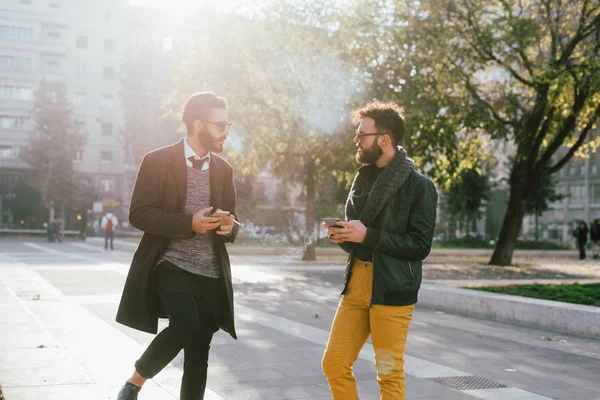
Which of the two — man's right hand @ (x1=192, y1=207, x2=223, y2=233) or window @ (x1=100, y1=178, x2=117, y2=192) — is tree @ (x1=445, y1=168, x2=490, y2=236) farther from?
man's right hand @ (x1=192, y1=207, x2=223, y2=233)

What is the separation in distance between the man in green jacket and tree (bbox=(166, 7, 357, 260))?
17.0 meters

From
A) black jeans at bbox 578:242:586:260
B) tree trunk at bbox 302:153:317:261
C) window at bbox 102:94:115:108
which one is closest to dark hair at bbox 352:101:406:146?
tree trunk at bbox 302:153:317:261

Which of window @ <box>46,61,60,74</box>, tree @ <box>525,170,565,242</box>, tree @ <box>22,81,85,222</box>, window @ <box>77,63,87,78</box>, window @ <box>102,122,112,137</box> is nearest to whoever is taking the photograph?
tree @ <box>525,170,565,242</box>

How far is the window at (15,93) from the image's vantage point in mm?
63312

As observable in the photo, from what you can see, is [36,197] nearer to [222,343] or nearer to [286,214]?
[286,214]

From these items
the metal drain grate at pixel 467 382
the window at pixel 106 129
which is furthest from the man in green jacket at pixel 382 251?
the window at pixel 106 129

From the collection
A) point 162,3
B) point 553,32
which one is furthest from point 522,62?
point 162,3

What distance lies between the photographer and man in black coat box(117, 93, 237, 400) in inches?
157

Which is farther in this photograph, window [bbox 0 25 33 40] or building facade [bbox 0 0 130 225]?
window [bbox 0 25 33 40]

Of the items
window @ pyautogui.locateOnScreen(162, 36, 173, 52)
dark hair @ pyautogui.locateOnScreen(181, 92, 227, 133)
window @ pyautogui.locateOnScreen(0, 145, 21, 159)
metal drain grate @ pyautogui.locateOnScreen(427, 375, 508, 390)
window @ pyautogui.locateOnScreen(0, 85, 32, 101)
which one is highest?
window @ pyautogui.locateOnScreen(162, 36, 173, 52)

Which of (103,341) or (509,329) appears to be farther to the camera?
(509,329)

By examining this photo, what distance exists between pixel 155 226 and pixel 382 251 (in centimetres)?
120

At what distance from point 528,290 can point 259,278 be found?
7083 millimetres

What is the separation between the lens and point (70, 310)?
34.2 ft
